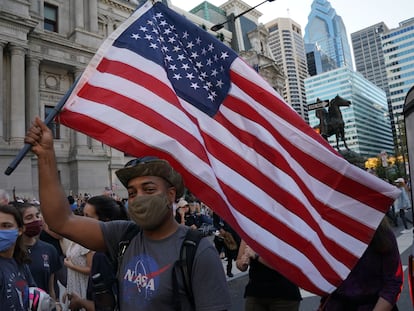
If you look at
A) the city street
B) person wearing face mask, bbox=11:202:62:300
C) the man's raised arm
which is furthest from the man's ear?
the city street

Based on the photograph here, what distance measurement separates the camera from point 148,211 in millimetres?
1877

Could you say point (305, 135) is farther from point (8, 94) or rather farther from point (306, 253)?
point (8, 94)

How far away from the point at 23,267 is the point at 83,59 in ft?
80.0

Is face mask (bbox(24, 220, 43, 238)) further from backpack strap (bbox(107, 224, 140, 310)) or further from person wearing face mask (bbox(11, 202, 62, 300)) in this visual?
backpack strap (bbox(107, 224, 140, 310))

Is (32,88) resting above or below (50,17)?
below

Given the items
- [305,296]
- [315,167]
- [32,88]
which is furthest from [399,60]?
[315,167]

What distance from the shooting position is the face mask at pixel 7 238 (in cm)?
269

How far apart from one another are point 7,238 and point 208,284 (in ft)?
5.86

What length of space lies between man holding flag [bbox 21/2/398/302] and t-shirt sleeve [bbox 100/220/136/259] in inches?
24.3

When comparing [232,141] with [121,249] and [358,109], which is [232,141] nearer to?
[121,249]

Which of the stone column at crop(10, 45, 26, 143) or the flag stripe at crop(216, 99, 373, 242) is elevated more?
the stone column at crop(10, 45, 26, 143)

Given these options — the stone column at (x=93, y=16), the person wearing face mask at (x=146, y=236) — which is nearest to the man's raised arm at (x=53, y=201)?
the person wearing face mask at (x=146, y=236)

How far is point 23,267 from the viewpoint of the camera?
9.73 feet

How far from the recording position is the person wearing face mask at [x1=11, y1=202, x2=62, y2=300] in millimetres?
3715
